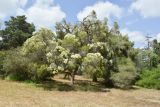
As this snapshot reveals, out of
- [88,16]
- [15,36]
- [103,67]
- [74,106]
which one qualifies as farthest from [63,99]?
[15,36]

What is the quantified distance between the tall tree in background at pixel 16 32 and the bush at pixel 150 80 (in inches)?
597

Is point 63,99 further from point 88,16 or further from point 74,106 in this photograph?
point 88,16

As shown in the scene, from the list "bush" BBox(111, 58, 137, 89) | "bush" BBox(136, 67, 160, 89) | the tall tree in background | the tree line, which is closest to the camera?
the tree line

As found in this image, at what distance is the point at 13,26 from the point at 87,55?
1869 centimetres

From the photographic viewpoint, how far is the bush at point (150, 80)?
37.7 meters

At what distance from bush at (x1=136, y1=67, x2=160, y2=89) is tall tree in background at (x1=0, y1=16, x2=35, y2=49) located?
15160 mm

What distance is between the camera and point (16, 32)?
143 feet

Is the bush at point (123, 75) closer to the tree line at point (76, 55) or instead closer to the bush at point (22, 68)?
the tree line at point (76, 55)

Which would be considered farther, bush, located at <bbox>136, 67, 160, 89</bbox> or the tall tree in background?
the tall tree in background

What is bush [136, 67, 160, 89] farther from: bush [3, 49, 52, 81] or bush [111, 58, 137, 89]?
bush [3, 49, 52, 81]

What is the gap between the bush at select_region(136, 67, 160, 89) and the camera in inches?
1486

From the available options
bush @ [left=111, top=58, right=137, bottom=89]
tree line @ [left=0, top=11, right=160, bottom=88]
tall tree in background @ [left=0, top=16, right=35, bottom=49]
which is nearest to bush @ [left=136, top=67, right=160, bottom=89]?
tree line @ [left=0, top=11, right=160, bottom=88]

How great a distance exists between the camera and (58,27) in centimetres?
3191

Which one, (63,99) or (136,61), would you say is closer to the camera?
(63,99)
